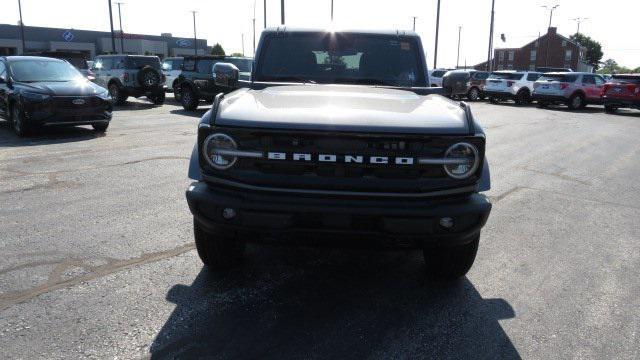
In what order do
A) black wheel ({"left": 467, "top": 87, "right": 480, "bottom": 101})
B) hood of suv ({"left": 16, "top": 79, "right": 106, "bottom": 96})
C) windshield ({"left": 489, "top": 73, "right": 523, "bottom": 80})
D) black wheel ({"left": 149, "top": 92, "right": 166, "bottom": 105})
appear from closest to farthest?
1. hood of suv ({"left": 16, "top": 79, "right": 106, "bottom": 96})
2. black wheel ({"left": 149, "top": 92, "right": 166, "bottom": 105})
3. windshield ({"left": 489, "top": 73, "right": 523, "bottom": 80})
4. black wheel ({"left": 467, "top": 87, "right": 480, "bottom": 101})

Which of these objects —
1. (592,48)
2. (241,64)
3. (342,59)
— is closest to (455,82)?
(342,59)

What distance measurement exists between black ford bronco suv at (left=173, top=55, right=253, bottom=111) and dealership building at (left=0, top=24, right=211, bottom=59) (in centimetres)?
3576

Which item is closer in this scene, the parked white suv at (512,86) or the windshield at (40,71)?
the windshield at (40,71)

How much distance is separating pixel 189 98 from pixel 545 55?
254 feet

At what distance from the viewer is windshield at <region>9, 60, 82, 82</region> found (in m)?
10.5

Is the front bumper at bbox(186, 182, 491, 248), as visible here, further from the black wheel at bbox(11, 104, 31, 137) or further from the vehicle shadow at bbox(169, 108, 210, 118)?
the vehicle shadow at bbox(169, 108, 210, 118)

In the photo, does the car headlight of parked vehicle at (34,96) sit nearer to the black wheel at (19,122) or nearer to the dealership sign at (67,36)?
the black wheel at (19,122)

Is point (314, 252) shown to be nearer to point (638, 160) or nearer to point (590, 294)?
point (590, 294)

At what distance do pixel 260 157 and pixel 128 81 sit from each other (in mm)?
16953

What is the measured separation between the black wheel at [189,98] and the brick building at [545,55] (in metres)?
71.1

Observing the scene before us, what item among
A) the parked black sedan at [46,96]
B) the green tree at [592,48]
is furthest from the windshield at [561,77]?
the green tree at [592,48]

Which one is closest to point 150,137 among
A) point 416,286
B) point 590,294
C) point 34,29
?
point 416,286

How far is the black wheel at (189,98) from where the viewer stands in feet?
55.5

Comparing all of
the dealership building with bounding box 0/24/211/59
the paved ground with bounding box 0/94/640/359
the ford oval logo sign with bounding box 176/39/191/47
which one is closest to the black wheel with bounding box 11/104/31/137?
the paved ground with bounding box 0/94/640/359
